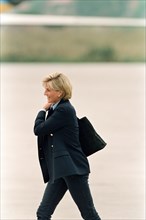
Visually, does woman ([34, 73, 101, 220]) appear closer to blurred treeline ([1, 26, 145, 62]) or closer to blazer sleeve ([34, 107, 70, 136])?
blazer sleeve ([34, 107, 70, 136])

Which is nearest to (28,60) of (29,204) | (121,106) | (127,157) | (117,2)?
(117,2)

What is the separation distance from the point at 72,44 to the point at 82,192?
102 ft

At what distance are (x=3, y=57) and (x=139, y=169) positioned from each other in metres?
22.8

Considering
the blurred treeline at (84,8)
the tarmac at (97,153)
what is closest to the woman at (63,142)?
the tarmac at (97,153)

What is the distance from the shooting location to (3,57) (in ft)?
105

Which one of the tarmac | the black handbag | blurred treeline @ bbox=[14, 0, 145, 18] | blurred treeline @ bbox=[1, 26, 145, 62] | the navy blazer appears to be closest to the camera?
the navy blazer

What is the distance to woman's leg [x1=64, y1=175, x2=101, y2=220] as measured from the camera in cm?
577

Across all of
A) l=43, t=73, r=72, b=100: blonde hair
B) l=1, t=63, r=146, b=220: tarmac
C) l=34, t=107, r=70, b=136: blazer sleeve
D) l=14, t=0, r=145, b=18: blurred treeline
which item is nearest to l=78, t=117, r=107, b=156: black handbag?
l=34, t=107, r=70, b=136: blazer sleeve

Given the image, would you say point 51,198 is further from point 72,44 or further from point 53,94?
point 72,44

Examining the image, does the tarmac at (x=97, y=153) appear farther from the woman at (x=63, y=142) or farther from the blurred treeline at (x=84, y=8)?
the blurred treeline at (x=84, y=8)

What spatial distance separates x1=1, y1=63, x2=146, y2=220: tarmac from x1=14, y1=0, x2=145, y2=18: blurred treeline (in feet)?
70.7

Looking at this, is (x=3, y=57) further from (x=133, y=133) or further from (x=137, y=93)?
(x=133, y=133)

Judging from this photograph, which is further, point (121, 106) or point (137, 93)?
point (137, 93)

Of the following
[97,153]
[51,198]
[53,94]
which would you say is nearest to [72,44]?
[97,153]
